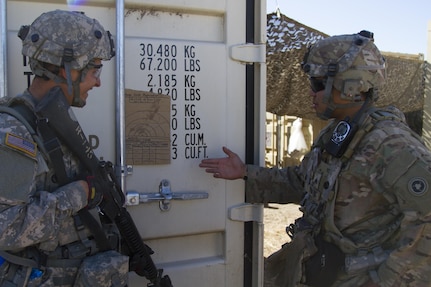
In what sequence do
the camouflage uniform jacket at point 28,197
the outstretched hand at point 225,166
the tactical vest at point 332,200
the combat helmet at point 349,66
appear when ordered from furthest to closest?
the outstretched hand at point 225,166, the combat helmet at point 349,66, the tactical vest at point 332,200, the camouflage uniform jacket at point 28,197

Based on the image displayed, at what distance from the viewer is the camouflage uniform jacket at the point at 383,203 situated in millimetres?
1802

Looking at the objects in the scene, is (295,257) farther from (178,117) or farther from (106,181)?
(106,181)

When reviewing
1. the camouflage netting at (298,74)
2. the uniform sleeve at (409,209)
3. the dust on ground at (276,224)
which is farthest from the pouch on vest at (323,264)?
the dust on ground at (276,224)

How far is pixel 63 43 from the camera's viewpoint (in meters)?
1.70

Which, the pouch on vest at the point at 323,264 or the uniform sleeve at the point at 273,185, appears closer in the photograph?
the pouch on vest at the point at 323,264

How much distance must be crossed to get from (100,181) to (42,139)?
0.29 m

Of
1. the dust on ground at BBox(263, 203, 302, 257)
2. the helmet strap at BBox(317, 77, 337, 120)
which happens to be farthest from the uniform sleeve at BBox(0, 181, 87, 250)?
the dust on ground at BBox(263, 203, 302, 257)

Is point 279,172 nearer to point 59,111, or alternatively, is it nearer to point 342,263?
point 342,263

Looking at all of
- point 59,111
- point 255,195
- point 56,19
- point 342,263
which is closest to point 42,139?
point 59,111

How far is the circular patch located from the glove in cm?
120

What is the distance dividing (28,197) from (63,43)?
576 millimetres

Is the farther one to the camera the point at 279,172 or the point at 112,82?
the point at 279,172

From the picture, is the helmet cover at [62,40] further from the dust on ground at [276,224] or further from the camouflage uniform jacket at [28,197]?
the dust on ground at [276,224]

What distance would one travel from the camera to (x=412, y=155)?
1830 mm
